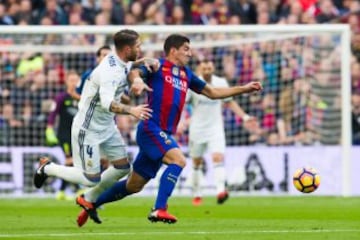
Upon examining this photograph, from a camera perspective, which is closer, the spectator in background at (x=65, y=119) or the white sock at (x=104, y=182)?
the white sock at (x=104, y=182)

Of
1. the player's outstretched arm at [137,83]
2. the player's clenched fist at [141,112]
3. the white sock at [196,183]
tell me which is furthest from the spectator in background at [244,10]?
the player's clenched fist at [141,112]

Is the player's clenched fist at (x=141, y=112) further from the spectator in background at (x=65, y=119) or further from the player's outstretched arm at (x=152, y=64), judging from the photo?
the spectator in background at (x=65, y=119)

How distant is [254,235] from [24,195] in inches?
425

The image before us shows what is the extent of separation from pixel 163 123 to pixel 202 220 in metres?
1.75

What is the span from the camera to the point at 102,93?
541 inches

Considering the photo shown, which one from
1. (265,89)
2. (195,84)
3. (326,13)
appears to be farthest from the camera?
(326,13)

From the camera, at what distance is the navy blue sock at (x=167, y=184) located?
13750 mm

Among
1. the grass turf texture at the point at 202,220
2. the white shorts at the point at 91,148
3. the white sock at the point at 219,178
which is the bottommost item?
the grass turf texture at the point at 202,220

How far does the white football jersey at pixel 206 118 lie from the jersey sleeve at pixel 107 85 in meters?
6.59

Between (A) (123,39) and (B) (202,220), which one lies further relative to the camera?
(B) (202,220)

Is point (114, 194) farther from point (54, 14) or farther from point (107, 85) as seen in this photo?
point (54, 14)

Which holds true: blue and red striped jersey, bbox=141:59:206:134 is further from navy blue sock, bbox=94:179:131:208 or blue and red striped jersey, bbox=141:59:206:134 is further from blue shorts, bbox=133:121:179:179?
navy blue sock, bbox=94:179:131:208

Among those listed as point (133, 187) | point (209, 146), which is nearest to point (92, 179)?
point (133, 187)

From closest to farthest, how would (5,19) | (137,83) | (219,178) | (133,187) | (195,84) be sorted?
(137,83) → (133,187) → (195,84) → (219,178) → (5,19)
